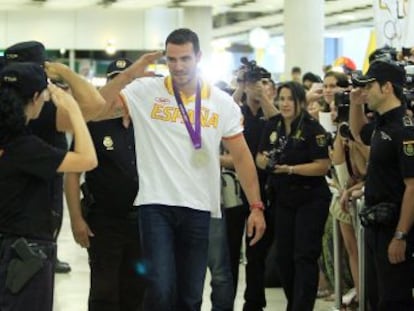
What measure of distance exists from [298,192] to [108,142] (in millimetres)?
1448

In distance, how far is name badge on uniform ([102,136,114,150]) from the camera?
192 inches

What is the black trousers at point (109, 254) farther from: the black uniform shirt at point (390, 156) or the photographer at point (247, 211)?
the black uniform shirt at point (390, 156)

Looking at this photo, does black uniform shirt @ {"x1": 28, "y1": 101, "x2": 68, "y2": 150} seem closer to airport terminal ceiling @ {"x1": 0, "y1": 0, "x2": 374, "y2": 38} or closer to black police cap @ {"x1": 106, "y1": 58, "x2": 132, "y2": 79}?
black police cap @ {"x1": 106, "y1": 58, "x2": 132, "y2": 79}

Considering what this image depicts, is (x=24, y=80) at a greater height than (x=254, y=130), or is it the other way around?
(x=24, y=80)

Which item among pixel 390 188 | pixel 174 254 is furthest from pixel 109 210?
pixel 390 188

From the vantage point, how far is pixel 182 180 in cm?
429

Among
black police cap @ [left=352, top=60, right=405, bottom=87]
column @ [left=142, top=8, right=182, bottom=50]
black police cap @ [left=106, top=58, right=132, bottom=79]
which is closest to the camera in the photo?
black police cap @ [left=352, top=60, right=405, bottom=87]

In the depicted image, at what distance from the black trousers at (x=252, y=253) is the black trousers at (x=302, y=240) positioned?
298 millimetres

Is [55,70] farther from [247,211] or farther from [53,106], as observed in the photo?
[247,211]

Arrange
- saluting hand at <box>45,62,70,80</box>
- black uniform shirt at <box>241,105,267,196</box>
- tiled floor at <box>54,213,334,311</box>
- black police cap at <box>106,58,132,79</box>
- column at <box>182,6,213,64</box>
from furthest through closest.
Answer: column at <box>182,6,213,64</box>, tiled floor at <box>54,213,334,311</box>, black uniform shirt at <box>241,105,267,196</box>, black police cap at <box>106,58,132,79</box>, saluting hand at <box>45,62,70,80</box>

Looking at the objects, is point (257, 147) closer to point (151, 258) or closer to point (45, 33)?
point (151, 258)

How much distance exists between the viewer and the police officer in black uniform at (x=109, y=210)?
488 cm

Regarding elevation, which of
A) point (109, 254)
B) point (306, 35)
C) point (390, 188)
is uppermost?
point (306, 35)

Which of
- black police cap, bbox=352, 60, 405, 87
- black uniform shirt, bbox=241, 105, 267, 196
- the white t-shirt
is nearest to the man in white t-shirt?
the white t-shirt
